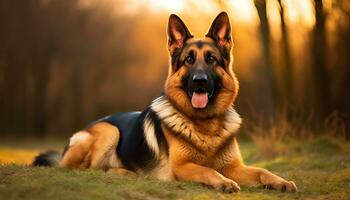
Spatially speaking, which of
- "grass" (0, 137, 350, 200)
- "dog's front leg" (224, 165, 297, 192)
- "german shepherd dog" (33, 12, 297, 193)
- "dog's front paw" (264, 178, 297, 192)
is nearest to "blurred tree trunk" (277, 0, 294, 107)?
"grass" (0, 137, 350, 200)

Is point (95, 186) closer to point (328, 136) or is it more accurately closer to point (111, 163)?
point (111, 163)

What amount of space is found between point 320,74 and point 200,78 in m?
9.50

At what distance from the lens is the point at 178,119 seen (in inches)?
261

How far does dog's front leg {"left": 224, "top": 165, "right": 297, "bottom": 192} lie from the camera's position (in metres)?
5.88

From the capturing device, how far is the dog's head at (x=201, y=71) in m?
6.39

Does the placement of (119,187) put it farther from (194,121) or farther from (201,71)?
(201,71)

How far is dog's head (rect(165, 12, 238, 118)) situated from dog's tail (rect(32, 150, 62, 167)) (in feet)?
7.92

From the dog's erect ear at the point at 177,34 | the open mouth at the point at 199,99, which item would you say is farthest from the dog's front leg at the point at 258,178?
the dog's erect ear at the point at 177,34

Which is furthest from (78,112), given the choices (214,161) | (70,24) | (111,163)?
(214,161)

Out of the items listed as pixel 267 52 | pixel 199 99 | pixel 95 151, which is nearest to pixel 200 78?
pixel 199 99

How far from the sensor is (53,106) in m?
24.5

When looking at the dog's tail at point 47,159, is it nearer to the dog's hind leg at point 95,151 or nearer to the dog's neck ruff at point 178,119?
the dog's hind leg at point 95,151

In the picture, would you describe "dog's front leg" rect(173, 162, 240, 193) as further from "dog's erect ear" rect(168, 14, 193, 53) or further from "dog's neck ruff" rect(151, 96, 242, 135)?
"dog's erect ear" rect(168, 14, 193, 53)

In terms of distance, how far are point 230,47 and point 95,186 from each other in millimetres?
2750
